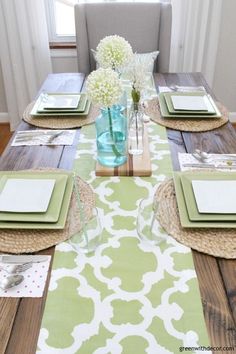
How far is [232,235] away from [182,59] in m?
2.13

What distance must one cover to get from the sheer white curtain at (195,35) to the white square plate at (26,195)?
6.56ft

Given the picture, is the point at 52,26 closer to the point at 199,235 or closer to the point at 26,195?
the point at 26,195

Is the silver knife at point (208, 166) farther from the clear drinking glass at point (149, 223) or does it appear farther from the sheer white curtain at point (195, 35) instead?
the sheer white curtain at point (195, 35)

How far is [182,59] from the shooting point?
266 cm

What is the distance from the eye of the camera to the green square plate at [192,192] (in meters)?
0.84

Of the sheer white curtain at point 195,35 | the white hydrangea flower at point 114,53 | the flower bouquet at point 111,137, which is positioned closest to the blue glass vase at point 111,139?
the flower bouquet at point 111,137

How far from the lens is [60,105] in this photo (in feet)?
4.75

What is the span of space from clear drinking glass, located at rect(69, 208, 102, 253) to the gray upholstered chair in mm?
1471

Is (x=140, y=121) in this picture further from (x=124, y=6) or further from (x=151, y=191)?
(x=124, y=6)

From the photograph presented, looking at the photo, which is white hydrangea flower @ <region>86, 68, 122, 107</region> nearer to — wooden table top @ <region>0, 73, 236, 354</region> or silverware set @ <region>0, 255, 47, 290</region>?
wooden table top @ <region>0, 73, 236, 354</region>

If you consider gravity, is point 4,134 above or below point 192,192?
below

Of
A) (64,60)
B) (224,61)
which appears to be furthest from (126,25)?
(224,61)

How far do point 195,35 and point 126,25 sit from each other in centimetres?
70

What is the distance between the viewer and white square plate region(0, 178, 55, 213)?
88cm
